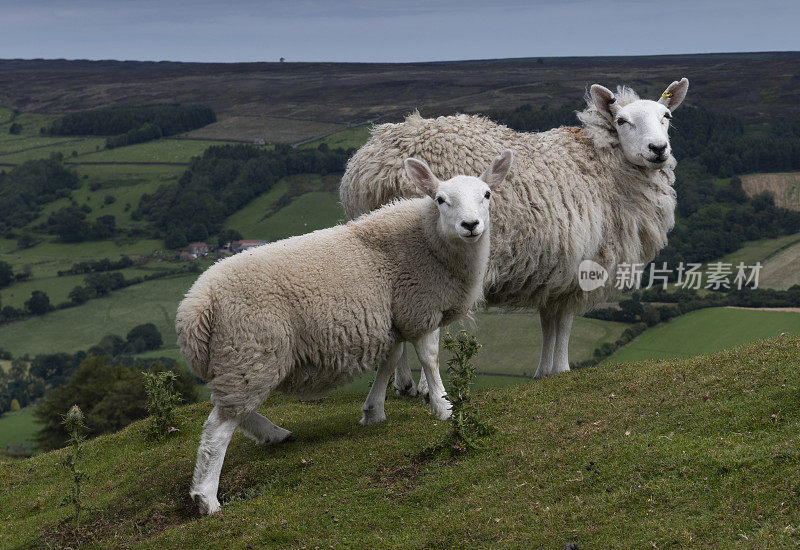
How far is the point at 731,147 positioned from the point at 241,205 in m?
79.1

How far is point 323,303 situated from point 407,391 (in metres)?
4.80

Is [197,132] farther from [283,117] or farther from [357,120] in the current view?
[357,120]

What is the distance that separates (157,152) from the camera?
534 ft

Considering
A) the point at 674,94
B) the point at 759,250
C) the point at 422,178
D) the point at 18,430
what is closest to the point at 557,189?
Answer: the point at 422,178

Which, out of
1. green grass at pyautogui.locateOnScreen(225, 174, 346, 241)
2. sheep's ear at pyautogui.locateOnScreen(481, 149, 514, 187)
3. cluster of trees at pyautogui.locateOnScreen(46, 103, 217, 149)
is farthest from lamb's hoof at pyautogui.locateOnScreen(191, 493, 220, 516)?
cluster of trees at pyautogui.locateOnScreen(46, 103, 217, 149)

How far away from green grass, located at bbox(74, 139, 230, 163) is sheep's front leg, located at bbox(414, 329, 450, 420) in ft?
495

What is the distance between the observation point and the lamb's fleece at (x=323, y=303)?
9219 millimetres

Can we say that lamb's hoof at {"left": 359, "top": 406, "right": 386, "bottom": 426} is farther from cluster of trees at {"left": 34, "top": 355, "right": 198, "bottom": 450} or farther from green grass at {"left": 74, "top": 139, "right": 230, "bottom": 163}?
green grass at {"left": 74, "top": 139, "right": 230, "bottom": 163}

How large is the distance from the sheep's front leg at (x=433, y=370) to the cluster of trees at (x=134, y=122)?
→ 174 meters

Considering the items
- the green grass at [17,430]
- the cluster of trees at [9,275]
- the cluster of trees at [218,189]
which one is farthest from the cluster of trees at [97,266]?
the green grass at [17,430]

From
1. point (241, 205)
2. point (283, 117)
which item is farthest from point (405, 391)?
point (283, 117)

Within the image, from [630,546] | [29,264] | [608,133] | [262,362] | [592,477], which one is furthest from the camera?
[29,264]

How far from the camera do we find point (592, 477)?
813 centimetres

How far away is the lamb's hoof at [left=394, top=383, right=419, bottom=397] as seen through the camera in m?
13.9
